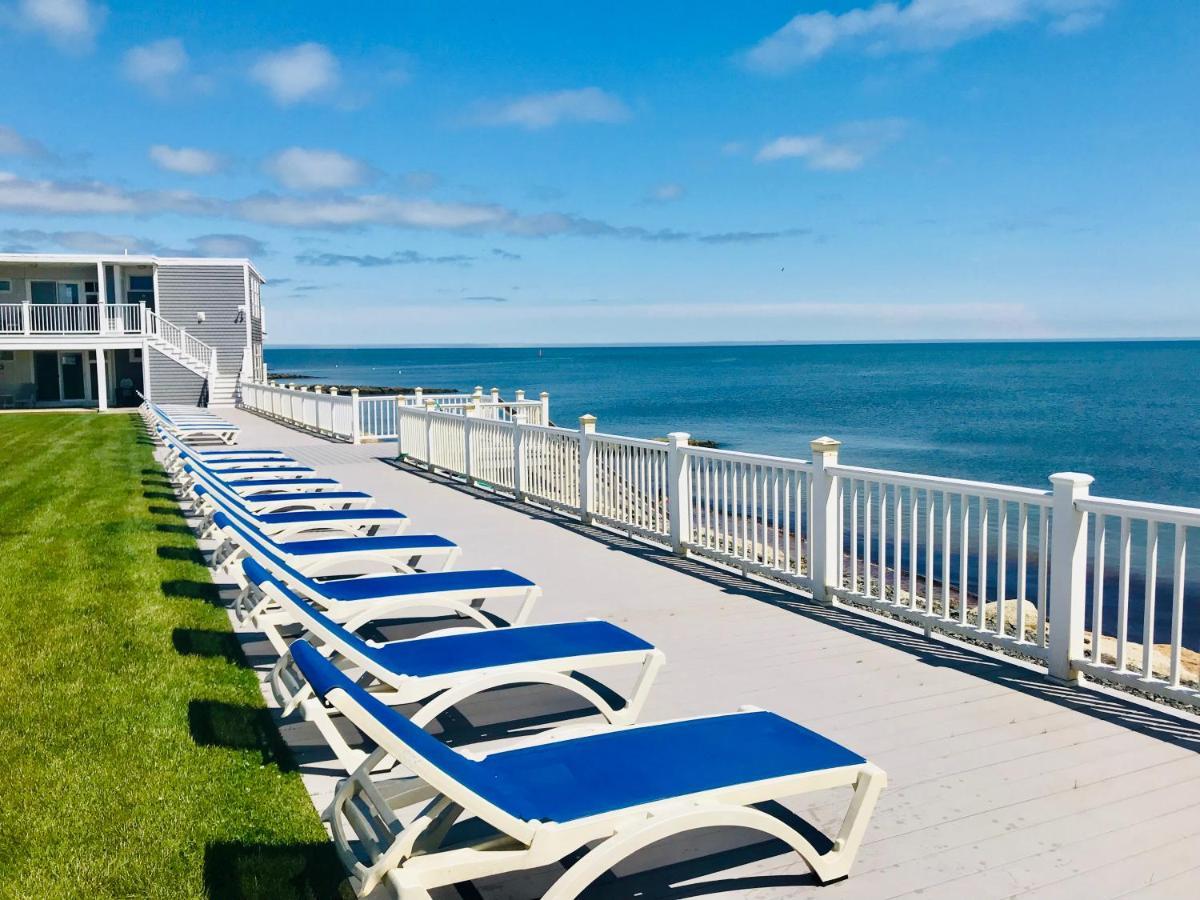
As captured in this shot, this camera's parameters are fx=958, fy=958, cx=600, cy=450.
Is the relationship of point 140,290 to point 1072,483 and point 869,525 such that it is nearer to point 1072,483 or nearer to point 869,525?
point 869,525

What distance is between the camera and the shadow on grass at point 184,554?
320 inches

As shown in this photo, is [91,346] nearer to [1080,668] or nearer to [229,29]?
[229,29]

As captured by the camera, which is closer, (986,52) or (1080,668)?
(1080,668)

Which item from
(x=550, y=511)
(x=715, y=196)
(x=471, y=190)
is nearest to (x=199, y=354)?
(x=550, y=511)

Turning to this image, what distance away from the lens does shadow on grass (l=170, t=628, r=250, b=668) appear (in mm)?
5438

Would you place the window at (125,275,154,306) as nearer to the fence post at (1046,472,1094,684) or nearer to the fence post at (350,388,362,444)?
the fence post at (350,388,362,444)

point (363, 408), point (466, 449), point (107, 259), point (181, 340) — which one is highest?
point (107, 259)

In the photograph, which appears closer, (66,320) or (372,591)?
(372,591)

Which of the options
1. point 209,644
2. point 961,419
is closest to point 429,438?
point 209,644

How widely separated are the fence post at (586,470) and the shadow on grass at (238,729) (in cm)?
588

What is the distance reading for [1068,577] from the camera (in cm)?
502

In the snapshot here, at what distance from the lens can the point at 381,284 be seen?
99.6m

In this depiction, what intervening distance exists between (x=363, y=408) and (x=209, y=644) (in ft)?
55.3

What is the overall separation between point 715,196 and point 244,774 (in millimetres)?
69704
